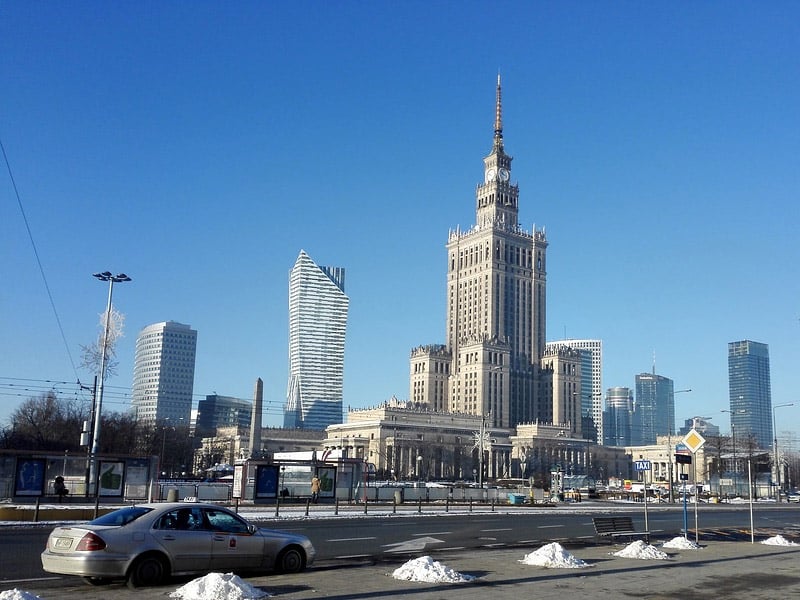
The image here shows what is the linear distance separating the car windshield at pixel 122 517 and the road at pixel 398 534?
5.76 feet

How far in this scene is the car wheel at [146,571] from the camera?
1514 centimetres

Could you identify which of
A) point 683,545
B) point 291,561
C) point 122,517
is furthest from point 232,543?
point 683,545

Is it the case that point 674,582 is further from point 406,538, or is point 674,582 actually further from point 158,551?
point 406,538

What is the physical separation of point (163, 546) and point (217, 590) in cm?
249

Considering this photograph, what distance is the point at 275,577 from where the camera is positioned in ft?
55.9

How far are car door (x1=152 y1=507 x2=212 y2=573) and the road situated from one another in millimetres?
2384

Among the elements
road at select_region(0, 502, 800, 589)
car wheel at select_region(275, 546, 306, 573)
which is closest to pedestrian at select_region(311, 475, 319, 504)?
road at select_region(0, 502, 800, 589)

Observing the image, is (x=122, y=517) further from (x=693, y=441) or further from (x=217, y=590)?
(x=693, y=441)

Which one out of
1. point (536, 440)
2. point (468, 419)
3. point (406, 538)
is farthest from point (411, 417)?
point (406, 538)

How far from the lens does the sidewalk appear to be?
49.2 feet

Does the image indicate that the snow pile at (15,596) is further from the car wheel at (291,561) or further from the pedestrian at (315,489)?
the pedestrian at (315,489)

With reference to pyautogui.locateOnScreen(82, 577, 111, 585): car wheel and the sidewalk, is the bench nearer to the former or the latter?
the sidewalk

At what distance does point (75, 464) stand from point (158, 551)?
36.6 meters

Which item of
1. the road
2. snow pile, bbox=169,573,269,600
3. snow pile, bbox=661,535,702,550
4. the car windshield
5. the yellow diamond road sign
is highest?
the yellow diamond road sign
